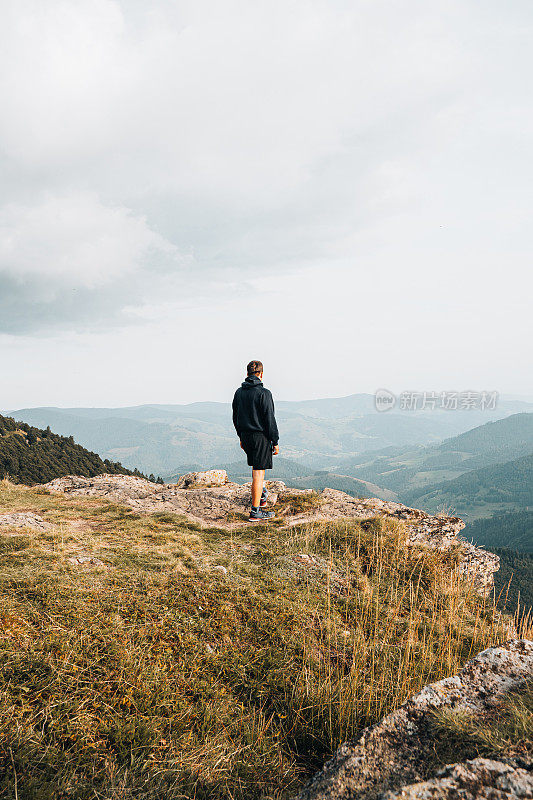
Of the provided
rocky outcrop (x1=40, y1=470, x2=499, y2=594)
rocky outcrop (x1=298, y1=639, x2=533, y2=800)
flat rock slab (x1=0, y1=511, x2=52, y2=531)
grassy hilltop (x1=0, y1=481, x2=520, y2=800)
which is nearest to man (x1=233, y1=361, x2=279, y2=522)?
rocky outcrop (x1=40, y1=470, x2=499, y2=594)

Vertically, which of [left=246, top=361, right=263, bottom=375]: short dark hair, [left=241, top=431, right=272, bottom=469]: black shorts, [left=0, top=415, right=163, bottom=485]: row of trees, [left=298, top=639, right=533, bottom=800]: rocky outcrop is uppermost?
[left=246, top=361, right=263, bottom=375]: short dark hair

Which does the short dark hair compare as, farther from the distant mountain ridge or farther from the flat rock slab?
the distant mountain ridge

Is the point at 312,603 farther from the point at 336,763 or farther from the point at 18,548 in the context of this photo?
the point at 18,548

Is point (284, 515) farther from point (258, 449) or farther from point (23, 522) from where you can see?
point (23, 522)

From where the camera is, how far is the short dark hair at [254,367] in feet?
35.8

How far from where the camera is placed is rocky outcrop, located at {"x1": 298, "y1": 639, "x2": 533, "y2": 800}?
2076 millimetres

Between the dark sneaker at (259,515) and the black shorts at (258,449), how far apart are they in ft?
4.70

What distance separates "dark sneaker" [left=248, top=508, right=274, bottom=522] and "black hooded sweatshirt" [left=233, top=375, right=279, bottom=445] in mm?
2254

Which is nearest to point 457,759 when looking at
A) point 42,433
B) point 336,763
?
point 336,763

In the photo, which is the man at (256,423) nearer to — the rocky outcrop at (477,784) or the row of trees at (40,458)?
the rocky outcrop at (477,784)

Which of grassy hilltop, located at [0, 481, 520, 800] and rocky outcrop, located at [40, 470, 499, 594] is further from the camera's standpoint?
rocky outcrop, located at [40, 470, 499, 594]

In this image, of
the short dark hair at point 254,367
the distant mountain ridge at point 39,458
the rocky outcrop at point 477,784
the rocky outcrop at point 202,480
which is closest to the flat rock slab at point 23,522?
the short dark hair at point 254,367

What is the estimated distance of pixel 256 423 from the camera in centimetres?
1079

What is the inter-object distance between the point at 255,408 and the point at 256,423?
17.5 inches
